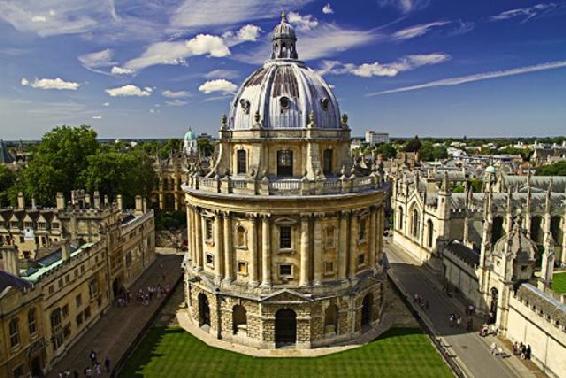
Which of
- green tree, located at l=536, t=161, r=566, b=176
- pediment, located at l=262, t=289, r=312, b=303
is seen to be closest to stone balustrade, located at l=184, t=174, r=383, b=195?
pediment, located at l=262, t=289, r=312, b=303

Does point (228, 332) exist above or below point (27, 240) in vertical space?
below

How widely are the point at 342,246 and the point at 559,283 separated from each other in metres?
26.7

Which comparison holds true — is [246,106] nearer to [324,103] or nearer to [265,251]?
[324,103]

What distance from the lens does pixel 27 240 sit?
138 feet

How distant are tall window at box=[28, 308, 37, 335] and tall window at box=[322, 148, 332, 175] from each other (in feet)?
71.4

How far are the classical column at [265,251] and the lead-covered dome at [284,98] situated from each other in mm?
7154

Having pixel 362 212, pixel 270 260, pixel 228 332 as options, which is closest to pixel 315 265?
pixel 270 260

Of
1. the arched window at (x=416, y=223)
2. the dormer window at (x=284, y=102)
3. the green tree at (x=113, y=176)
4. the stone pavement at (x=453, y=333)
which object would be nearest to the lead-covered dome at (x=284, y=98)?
the dormer window at (x=284, y=102)

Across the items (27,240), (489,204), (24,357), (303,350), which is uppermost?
(489,204)

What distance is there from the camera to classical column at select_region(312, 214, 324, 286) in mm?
30422

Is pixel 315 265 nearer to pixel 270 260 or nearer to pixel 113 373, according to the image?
pixel 270 260

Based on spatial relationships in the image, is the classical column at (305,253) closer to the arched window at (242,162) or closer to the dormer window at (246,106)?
the arched window at (242,162)

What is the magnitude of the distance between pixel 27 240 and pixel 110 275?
10145mm

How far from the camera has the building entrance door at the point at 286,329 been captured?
31.8 meters
